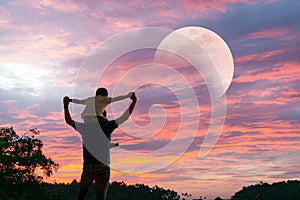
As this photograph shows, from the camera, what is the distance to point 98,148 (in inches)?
350

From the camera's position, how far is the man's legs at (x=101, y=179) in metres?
8.97

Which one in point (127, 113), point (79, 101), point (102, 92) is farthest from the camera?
point (79, 101)

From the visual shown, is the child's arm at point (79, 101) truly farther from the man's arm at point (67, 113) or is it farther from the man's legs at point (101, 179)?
the man's legs at point (101, 179)

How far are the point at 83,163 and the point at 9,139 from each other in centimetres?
4230

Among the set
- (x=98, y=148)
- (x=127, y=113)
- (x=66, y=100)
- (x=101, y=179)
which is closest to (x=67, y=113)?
(x=66, y=100)

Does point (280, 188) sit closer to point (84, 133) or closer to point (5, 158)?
point (5, 158)

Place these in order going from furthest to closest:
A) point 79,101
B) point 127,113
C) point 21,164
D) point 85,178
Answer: point 21,164, point 79,101, point 85,178, point 127,113

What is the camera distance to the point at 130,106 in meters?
8.88

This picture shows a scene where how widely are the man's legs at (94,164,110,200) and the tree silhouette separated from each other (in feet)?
130

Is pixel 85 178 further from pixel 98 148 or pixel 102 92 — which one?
pixel 102 92

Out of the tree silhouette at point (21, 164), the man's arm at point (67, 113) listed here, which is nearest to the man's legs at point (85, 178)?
the man's arm at point (67, 113)

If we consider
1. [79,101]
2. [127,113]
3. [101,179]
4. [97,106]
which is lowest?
[101,179]

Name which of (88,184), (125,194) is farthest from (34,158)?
(125,194)

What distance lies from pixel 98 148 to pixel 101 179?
0.63 m
